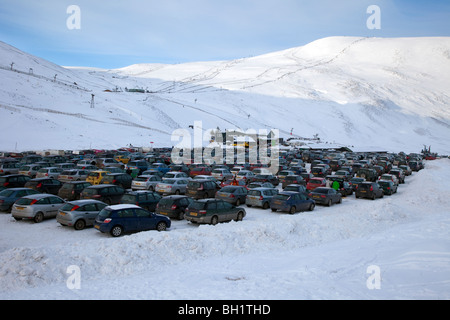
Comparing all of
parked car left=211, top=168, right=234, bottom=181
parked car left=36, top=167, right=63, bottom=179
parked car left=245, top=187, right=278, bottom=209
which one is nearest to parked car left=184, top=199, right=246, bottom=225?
parked car left=245, top=187, right=278, bottom=209

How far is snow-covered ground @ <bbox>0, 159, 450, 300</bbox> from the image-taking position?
28.5 ft

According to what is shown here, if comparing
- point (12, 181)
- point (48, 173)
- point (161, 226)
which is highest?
point (48, 173)

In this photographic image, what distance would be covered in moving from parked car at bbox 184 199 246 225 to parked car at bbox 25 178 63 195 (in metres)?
10.3

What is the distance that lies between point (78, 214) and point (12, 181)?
9.70 m

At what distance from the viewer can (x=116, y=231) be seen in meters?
14.2

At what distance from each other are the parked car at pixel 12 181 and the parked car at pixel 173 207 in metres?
10.3

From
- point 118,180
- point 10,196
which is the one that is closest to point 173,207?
point 10,196

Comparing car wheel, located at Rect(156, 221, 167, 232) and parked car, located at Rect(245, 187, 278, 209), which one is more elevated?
parked car, located at Rect(245, 187, 278, 209)

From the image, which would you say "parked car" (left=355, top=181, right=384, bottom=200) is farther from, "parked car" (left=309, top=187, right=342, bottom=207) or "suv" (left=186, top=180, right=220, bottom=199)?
"suv" (left=186, top=180, right=220, bottom=199)

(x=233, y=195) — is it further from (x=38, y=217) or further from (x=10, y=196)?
(x=10, y=196)

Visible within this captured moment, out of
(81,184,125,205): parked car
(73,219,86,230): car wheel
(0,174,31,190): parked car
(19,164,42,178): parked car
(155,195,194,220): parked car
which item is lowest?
(73,219,86,230): car wheel
